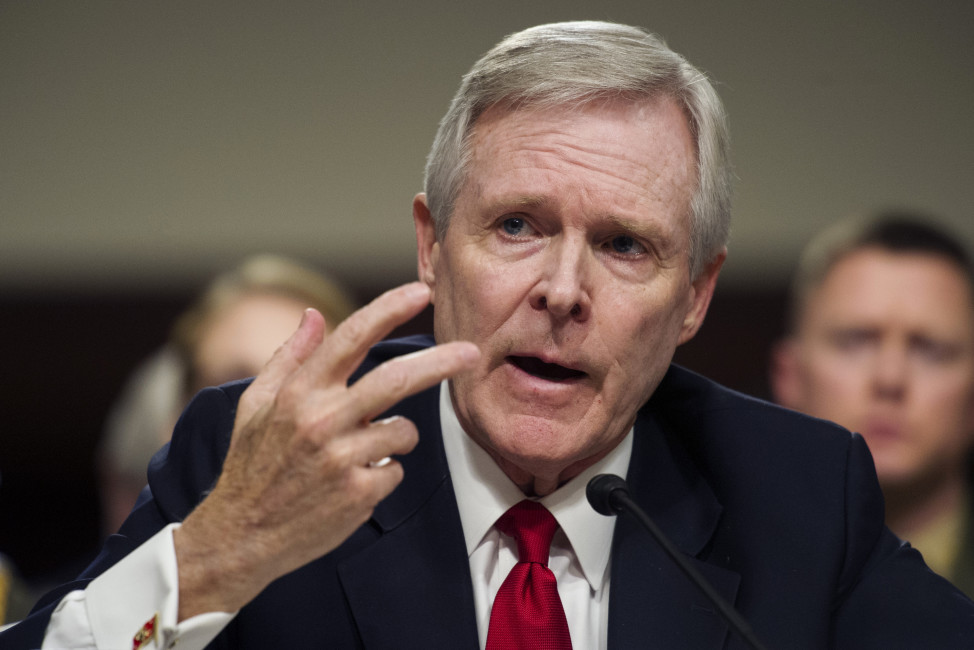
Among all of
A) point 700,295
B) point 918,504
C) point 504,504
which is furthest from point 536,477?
point 918,504

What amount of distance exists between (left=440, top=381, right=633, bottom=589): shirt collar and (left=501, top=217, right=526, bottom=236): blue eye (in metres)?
0.33

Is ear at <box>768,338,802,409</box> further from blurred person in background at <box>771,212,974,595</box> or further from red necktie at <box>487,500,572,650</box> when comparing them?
red necktie at <box>487,500,572,650</box>

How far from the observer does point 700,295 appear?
5.95ft

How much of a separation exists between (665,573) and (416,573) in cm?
37

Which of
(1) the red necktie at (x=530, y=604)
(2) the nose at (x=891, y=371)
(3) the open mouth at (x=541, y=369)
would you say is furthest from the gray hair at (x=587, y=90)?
(2) the nose at (x=891, y=371)

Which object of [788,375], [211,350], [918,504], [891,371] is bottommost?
[918,504]

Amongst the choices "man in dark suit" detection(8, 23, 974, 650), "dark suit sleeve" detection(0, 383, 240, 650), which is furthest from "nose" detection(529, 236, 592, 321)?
"dark suit sleeve" detection(0, 383, 240, 650)

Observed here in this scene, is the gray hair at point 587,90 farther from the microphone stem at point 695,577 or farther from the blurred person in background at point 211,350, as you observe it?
the blurred person in background at point 211,350

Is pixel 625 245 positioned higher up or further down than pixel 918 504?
higher up

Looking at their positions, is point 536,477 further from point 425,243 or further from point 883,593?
point 883,593

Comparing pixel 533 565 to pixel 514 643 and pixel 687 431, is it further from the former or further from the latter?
pixel 687 431

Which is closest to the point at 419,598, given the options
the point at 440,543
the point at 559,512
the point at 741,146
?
the point at 440,543

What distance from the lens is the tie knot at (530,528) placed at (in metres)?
1.62

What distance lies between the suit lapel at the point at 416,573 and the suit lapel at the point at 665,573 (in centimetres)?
22
